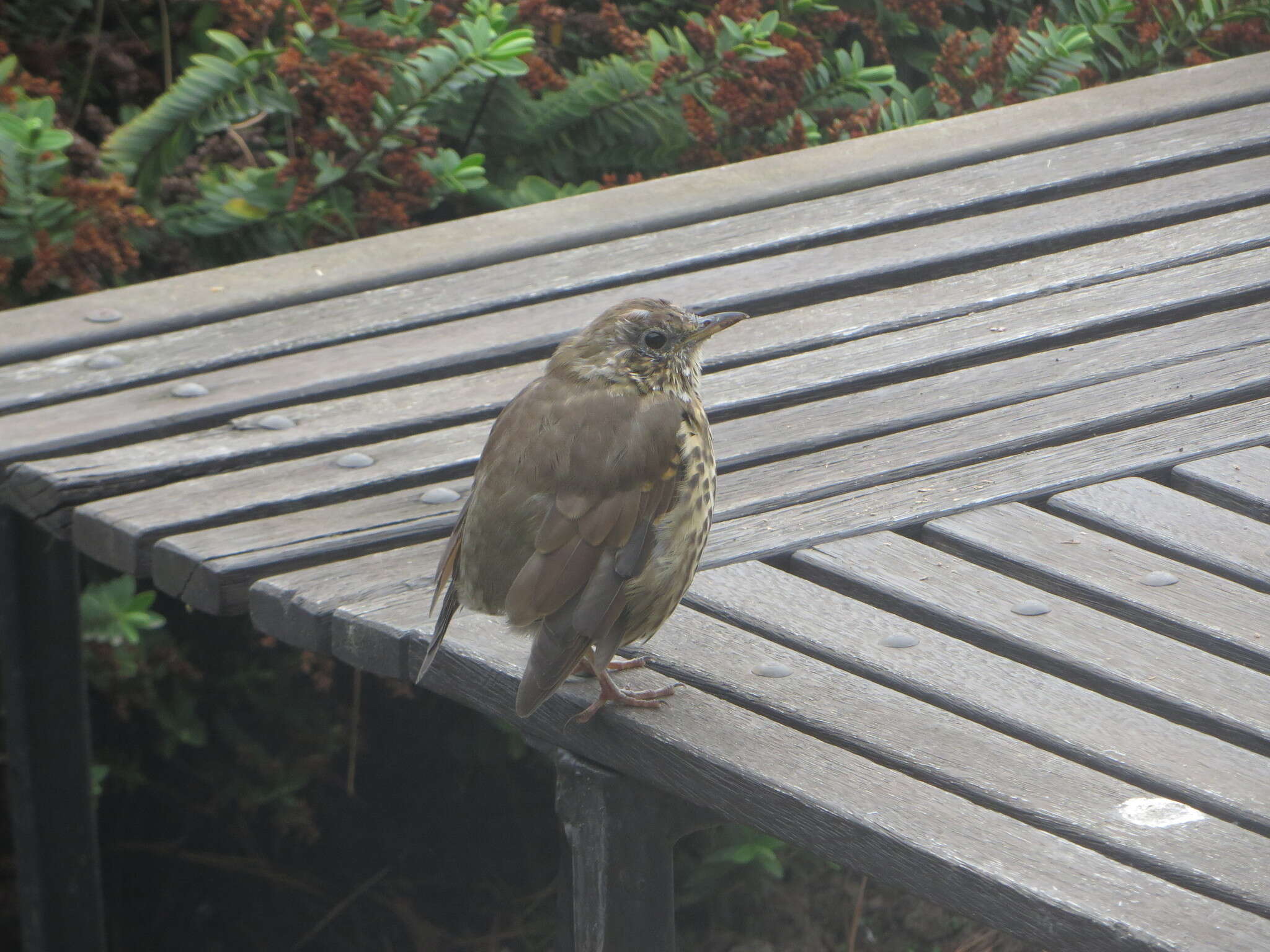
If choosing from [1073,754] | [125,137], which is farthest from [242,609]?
[125,137]

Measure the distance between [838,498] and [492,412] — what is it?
2.44 ft

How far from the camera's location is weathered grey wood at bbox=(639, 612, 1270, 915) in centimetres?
203

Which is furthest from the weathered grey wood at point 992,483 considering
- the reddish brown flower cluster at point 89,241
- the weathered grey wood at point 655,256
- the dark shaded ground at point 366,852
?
the reddish brown flower cluster at point 89,241

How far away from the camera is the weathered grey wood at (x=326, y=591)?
2729 millimetres

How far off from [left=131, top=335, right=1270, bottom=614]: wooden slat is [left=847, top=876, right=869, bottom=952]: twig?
1.93 metres

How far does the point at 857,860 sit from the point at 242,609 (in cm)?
116

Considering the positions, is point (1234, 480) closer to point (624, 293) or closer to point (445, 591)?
point (445, 591)

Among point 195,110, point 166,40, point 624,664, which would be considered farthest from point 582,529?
point 166,40

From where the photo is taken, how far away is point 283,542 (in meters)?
2.94

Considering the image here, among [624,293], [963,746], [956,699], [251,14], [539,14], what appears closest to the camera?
[963,746]

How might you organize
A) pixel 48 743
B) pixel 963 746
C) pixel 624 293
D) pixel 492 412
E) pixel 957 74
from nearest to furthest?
pixel 963 746 → pixel 492 412 → pixel 48 743 → pixel 624 293 → pixel 957 74

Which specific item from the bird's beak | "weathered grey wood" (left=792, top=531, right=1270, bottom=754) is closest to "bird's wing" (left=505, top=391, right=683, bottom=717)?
the bird's beak

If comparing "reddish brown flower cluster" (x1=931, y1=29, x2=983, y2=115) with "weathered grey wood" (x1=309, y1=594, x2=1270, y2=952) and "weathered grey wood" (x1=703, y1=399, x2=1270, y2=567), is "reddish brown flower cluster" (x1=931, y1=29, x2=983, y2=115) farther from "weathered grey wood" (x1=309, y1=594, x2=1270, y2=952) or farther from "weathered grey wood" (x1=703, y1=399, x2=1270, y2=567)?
"weathered grey wood" (x1=309, y1=594, x2=1270, y2=952)

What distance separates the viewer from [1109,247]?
4.13 meters
